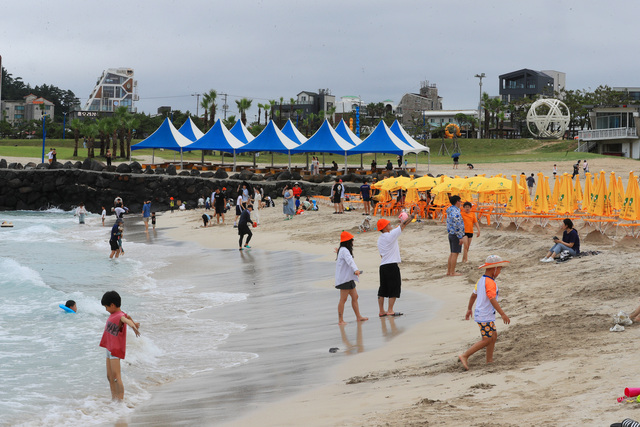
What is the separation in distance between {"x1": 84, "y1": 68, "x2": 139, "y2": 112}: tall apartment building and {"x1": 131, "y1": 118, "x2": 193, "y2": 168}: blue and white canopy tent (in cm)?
10082

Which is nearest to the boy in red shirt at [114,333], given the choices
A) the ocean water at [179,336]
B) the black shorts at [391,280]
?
the ocean water at [179,336]

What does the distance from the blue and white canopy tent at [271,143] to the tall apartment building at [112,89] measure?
352ft

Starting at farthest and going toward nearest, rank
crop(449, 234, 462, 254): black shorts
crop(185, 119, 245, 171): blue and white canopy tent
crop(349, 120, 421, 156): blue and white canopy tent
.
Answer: crop(185, 119, 245, 171): blue and white canopy tent, crop(349, 120, 421, 156): blue and white canopy tent, crop(449, 234, 462, 254): black shorts

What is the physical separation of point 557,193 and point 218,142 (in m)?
28.0

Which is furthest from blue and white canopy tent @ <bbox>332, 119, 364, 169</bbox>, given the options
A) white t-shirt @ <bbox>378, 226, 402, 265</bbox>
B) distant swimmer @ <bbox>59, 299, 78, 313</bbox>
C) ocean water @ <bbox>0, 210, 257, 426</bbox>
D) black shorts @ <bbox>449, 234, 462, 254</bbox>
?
white t-shirt @ <bbox>378, 226, 402, 265</bbox>

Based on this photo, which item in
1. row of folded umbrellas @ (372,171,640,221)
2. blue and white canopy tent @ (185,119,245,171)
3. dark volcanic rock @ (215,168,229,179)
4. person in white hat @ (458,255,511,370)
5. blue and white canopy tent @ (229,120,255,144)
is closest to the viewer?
person in white hat @ (458,255,511,370)

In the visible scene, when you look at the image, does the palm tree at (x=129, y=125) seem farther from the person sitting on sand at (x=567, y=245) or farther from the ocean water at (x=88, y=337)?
the person sitting on sand at (x=567, y=245)

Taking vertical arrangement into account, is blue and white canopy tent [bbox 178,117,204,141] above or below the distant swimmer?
above

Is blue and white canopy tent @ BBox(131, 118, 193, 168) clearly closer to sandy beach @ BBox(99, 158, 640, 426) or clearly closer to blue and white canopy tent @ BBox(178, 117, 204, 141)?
blue and white canopy tent @ BBox(178, 117, 204, 141)

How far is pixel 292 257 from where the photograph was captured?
1800 centimetres

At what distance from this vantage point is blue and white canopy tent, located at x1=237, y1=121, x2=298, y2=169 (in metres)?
40.2

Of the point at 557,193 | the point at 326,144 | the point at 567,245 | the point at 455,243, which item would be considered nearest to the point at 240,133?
the point at 326,144

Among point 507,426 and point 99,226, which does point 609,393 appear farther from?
point 99,226

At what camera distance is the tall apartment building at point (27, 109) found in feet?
441
